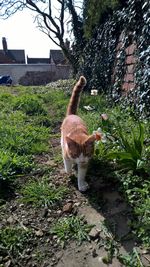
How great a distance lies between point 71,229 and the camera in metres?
2.37

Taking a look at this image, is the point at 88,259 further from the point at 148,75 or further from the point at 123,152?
the point at 148,75

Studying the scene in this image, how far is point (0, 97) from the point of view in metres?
8.70

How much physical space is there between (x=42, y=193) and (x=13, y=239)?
0.63 meters

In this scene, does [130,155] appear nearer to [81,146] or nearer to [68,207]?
[81,146]

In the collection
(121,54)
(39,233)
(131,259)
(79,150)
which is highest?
(121,54)

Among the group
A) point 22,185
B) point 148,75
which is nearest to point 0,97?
point 148,75

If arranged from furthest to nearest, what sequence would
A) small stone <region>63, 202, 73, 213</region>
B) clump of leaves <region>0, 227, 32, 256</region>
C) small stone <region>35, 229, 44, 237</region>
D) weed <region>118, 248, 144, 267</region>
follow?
small stone <region>63, 202, 73, 213</region> < small stone <region>35, 229, 44, 237</region> < clump of leaves <region>0, 227, 32, 256</region> < weed <region>118, 248, 144, 267</region>

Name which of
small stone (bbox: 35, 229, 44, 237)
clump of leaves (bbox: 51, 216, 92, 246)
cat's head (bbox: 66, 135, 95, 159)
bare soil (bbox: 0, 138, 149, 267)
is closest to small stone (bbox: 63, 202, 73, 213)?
bare soil (bbox: 0, 138, 149, 267)

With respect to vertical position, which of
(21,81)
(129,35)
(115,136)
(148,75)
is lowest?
(21,81)

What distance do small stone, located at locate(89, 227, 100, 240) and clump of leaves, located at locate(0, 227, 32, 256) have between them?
1.59ft

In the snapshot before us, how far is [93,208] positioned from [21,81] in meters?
26.7

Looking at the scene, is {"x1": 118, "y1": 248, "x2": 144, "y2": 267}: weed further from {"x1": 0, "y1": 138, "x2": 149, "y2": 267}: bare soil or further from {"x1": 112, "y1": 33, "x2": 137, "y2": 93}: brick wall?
{"x1": 112, "y1": 33, "x2": 137, "y2": 93}: brick wall

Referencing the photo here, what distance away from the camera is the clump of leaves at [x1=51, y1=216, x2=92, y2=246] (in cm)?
229

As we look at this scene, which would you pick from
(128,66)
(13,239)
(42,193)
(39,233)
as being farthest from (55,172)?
(128,66)
